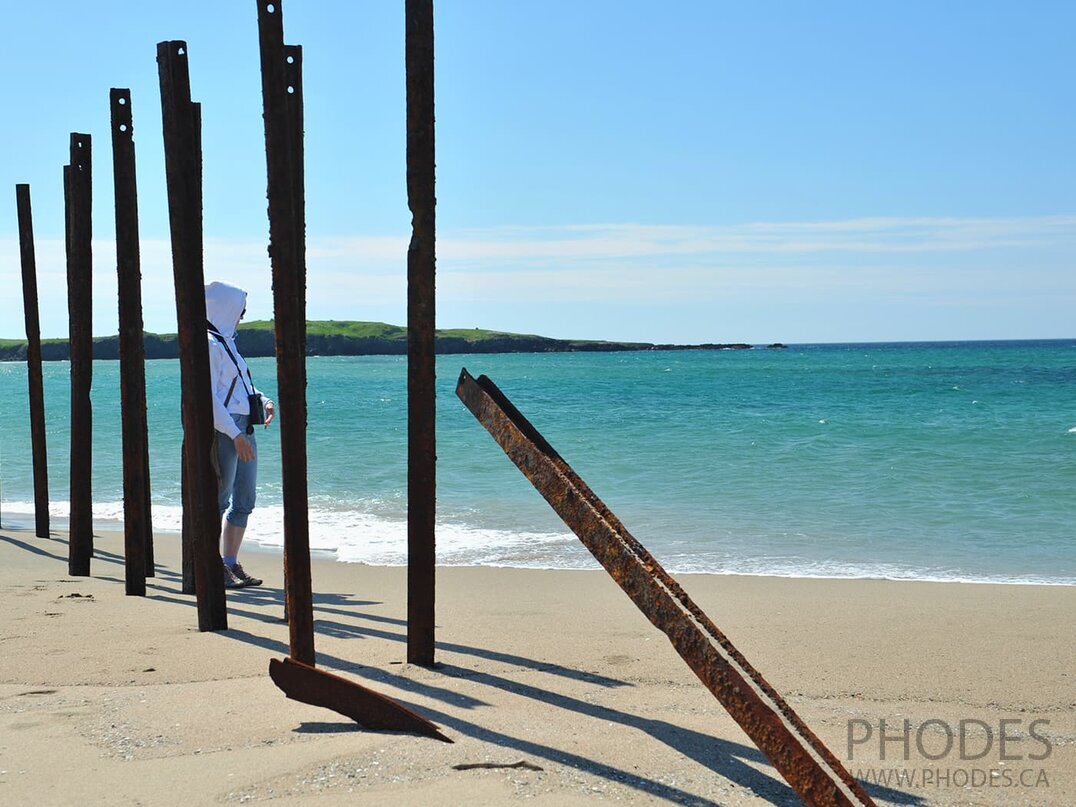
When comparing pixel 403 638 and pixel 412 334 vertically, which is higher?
pixel 412 334

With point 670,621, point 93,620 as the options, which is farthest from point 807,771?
point 93,620

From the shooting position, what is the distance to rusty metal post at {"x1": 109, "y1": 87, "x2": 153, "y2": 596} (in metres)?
6.38

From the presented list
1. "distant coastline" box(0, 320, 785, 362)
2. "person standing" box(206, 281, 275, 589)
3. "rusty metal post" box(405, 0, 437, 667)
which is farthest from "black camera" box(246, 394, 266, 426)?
"distant coastline" box(0, 320, 785, 362)

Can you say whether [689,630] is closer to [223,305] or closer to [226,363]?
[226,363]

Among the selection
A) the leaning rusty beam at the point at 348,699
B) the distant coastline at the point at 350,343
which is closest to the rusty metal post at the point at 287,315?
the leaning rusty beam at the point at 348,699

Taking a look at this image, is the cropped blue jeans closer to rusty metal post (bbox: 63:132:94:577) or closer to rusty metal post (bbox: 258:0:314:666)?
rusty metal post (bbox: 63:132:94:577)

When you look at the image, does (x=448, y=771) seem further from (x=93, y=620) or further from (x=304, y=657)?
(x=93, y=620)

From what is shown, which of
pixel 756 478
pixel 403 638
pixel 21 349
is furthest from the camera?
pixel 21 349

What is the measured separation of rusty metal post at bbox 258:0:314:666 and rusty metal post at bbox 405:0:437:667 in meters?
0.48

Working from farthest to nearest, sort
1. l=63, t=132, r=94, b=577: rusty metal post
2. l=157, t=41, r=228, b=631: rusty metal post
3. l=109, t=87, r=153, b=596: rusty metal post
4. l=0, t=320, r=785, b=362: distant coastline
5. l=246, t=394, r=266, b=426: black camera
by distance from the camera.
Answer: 1. l=0, t=320, r=785, b=362: distant coastline
2. l=63, t=132, r=94, b=577: rusty metal post
3. l=246, t=394, r=266, b=426: black camera
4. l=109, t=87, r=153, b=596: rusty metal post
5. l=157, t=41, r=228, b=631: rusty metal post

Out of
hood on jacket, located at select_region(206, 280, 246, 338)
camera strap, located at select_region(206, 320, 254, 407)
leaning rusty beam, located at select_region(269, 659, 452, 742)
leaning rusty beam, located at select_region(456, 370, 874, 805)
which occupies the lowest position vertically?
leaning rusty beam, located at select_region(269, 659, 452, 742)

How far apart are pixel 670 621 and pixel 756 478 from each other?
11.9 metres

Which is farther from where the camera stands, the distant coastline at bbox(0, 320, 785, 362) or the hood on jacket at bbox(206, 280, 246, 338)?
the distant coastline at bbox(0, 320, 785, 362)

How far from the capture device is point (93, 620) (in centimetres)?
561
